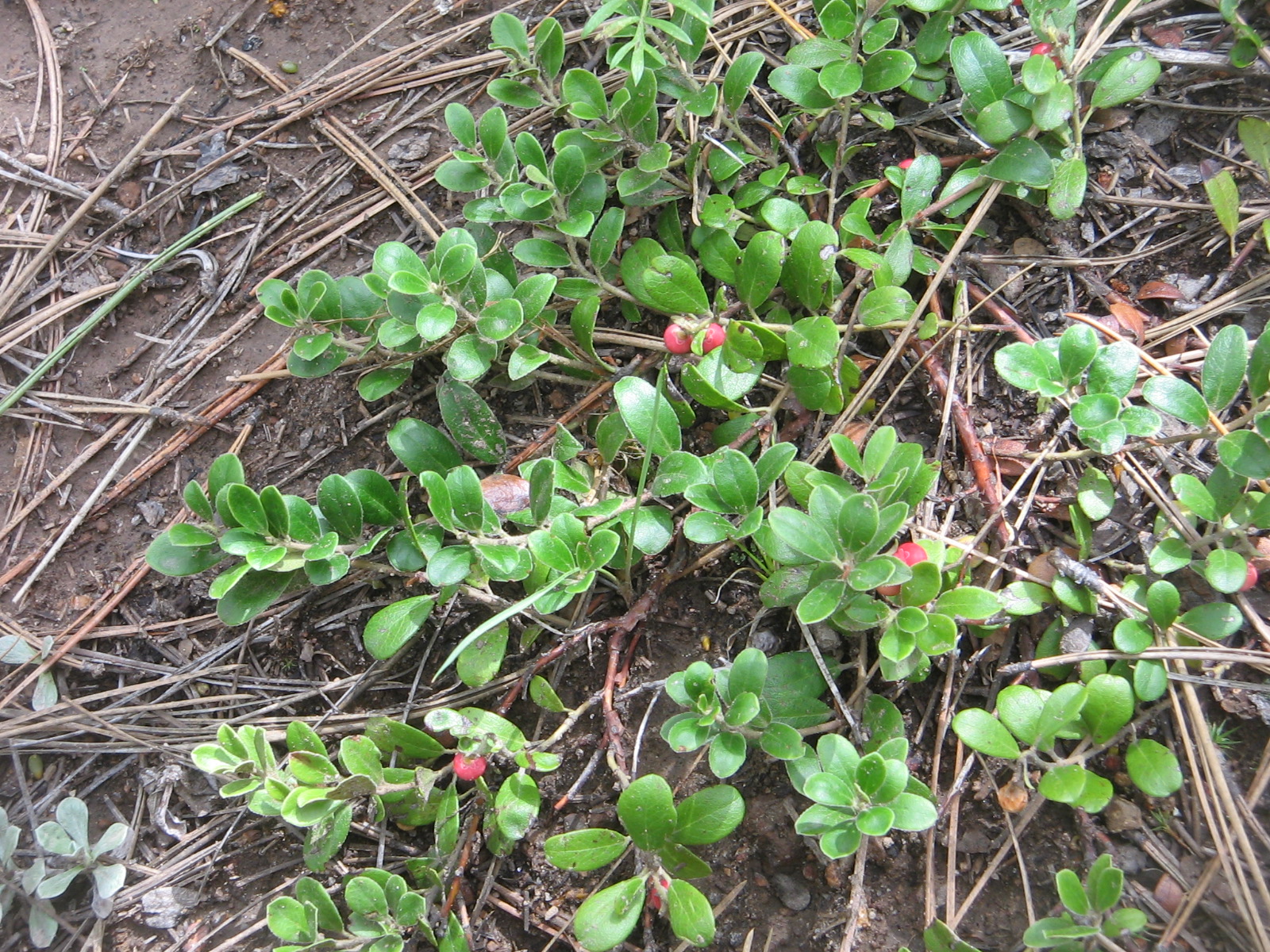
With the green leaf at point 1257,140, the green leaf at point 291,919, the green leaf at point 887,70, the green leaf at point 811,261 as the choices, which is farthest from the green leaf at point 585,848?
the green leaf at point 1257,140

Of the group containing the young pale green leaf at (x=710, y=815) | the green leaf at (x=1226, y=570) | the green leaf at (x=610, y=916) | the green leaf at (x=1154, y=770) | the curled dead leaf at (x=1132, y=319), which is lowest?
the green leaf at (x=610, y=916)

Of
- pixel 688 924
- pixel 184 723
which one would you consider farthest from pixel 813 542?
pixel 184 723

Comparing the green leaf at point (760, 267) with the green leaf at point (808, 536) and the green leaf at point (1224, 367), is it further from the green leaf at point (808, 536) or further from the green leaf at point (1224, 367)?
the green leaf at point (1224, 367)

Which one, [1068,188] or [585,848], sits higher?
[1068,188]

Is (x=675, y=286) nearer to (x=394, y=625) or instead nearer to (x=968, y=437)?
(x=968, y=437)

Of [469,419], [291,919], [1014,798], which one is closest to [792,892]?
[1014,798]

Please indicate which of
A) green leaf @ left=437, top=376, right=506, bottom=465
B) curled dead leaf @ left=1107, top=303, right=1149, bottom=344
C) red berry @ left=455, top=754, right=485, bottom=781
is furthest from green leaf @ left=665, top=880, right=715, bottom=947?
curled dead leaf @ left=1107, top=303, right=1149, bottom=344

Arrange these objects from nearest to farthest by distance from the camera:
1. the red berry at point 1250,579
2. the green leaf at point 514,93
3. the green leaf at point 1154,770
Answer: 1. the green leaf at point 1154,770
2. the red berry at point 1250,579
3. the green leaf at point 514,93

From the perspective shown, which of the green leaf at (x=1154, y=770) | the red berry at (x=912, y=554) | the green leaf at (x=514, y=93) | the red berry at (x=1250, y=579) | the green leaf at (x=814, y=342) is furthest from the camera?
the green leaf at (x=514, y=93)
